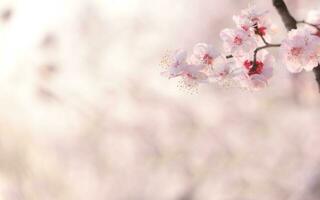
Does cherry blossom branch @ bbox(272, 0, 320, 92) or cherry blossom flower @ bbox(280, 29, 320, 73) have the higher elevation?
cherry blossom branch @ bbox(272, 0, 320, 92)

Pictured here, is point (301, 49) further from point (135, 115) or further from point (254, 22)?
point (135, 115)

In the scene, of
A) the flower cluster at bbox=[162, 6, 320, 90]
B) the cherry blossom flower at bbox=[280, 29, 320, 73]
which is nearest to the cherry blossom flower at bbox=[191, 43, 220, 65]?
the flower cluster at bbox=[162, 6, 320, 90]

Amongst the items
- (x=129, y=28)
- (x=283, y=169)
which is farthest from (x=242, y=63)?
(x=129, y=28)

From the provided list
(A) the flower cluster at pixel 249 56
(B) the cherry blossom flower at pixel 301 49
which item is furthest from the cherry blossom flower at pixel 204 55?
(B) the cherry blossom flower at pixel 301 49

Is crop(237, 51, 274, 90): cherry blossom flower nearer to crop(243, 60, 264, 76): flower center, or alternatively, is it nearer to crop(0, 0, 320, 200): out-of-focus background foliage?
crop(243, 60, 264, 76): flower center

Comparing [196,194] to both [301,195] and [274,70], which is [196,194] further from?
[274,70]

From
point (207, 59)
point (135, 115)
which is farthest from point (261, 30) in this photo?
point (135, 115)
